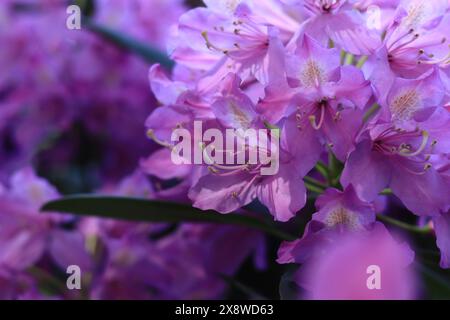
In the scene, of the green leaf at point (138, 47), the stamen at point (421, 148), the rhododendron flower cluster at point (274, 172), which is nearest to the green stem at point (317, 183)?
the rhododendron flower cluster at point (274, 172)

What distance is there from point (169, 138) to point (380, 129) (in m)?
0.21

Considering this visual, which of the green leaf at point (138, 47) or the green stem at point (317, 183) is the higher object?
the green leaf at point (138, 47)

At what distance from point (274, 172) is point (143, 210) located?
204 mm

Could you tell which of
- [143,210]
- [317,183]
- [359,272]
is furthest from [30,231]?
[359,272]

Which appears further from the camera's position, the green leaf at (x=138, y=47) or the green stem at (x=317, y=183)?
the green leaf at (x=138, y=47)

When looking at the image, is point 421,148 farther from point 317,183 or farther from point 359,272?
point 359,272

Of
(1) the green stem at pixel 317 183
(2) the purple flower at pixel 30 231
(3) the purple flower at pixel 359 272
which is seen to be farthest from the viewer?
(2) the purple flower at pixel 30 231

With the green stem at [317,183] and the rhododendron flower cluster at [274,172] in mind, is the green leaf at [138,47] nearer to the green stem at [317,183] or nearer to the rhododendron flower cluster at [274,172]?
the rhododendron flower cluster at [274,172]

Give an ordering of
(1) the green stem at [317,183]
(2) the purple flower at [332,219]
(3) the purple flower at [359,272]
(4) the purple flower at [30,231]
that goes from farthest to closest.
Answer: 1. (4) the purple flower at [30,231]
2. (1) the green stem at [317,183]
3. (2) the purple flower at [332,219]
4. (3) the purple flower at [359,272]

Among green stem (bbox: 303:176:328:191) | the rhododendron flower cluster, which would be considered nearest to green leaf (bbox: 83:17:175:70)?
the rhododendron flower cluster

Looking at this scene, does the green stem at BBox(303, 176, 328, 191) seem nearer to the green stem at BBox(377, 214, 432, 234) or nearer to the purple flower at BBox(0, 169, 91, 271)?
the green stem at BBox(377, 214, 432, 234)

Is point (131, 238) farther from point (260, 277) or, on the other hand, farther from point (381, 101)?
point (381, 101)

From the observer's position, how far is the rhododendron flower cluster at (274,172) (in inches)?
22.6

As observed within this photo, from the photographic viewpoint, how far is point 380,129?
585 millimetres
